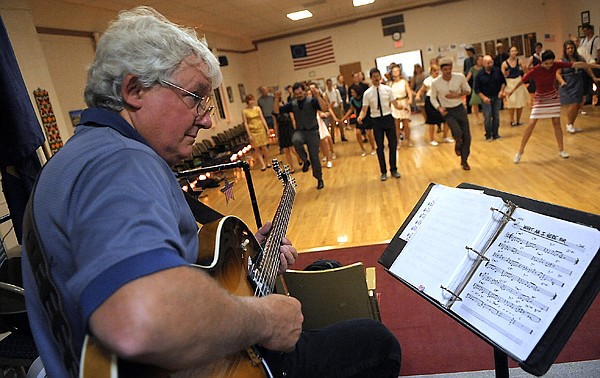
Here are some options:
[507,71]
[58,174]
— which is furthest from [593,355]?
[507,71]

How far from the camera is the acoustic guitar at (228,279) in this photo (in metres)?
0.75

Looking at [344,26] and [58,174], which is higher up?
[344,26]

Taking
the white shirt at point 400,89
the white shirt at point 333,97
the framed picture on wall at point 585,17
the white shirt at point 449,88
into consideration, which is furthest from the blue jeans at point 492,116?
the framed picture on wall at point 585,17

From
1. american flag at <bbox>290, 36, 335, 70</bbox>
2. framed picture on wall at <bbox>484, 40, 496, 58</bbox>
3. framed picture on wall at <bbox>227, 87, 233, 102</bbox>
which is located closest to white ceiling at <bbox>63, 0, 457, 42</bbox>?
Answer: american flag at <bbox>290, 36, 335, 70</bbox>

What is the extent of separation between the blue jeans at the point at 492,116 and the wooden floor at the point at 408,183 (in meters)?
0.25

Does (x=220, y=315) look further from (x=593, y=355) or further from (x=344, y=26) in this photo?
(x=344, y=26)

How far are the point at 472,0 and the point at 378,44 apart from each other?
10.4 feet

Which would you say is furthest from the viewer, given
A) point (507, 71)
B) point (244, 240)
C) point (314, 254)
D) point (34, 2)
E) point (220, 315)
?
point (507, 71)

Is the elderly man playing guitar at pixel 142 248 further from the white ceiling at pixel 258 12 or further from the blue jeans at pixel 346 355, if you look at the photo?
the white ceiling at pixel 258 12

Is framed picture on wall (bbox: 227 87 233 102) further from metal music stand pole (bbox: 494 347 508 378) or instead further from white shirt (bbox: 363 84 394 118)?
metal music stand pole (bbox: 494 347 508 378)

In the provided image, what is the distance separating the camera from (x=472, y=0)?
13.2m

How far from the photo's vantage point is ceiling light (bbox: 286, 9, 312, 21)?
36.2 feet

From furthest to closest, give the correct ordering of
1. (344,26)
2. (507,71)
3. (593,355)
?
(344,26)
(507,71)
(593,355)

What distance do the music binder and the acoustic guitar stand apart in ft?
1.67
